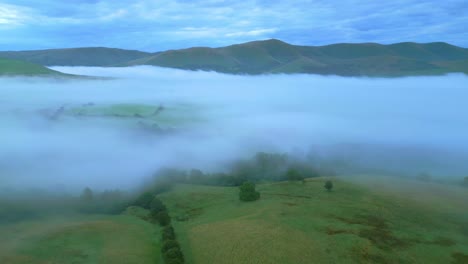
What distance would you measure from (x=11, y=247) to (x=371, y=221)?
70.3m

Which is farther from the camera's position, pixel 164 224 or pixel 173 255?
pixel 164 224

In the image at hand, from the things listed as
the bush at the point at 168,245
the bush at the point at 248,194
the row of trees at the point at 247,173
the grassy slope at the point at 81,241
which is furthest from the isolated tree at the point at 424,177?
the bush at the point at 168,245

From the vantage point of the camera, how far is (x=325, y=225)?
84375mm

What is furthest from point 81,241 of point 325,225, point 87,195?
point 325,225

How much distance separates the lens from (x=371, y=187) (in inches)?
4688

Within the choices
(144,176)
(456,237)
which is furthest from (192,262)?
(144,176)

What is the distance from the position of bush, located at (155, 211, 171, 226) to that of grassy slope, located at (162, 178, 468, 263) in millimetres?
2258

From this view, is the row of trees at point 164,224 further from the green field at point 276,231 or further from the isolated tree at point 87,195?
the isolated tree at point 87,195

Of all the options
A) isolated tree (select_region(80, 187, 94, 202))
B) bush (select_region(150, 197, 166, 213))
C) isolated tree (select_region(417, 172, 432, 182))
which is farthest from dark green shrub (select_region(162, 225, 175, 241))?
isolated tree (select_region(417, 172, 432, 182))

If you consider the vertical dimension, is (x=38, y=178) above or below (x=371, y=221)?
below

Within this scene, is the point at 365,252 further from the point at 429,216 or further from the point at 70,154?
the point at 70,154

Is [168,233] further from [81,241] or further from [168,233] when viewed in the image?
[81,241]

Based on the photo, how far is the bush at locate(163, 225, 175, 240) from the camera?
8206 cm

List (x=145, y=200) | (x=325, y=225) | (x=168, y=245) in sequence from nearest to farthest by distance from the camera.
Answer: (x=168, y=245) < (x=325, y=225) < (x=145, y=200)
